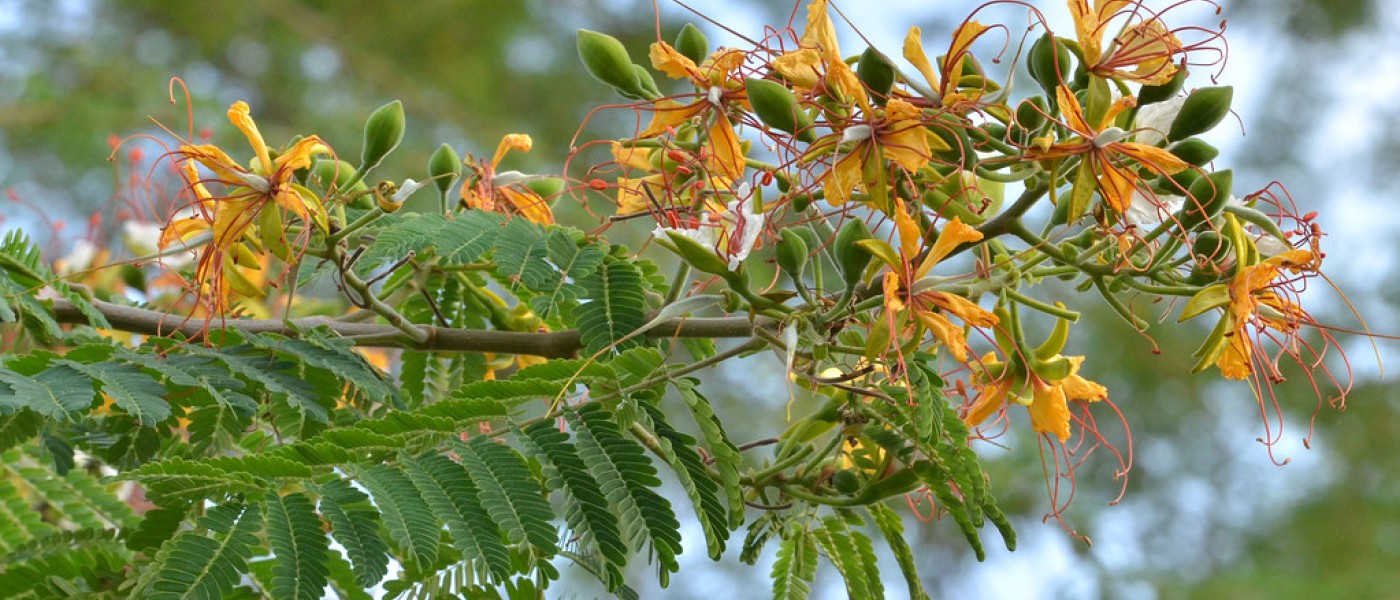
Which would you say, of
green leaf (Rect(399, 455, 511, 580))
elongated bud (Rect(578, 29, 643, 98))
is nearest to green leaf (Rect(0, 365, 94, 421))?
green leaf (Rect(399, 455, 511, 580))

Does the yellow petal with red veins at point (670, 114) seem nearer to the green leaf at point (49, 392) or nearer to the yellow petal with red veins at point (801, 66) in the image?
the yellow petal with red veins at point (801, 66)

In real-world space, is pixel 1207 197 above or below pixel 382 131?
below

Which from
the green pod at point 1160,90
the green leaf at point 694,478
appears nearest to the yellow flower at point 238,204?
the green leaf at point 694,478

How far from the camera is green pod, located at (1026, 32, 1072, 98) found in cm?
111

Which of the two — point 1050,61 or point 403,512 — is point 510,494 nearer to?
point 403,512

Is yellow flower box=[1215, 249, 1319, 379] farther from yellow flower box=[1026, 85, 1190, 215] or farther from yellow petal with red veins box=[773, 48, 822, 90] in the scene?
yellow petal with red veins box=[773, 48, 822, 90]

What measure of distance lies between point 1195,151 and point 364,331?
817 mm

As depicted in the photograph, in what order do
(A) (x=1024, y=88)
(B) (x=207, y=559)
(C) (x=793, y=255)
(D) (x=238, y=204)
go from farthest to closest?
(A) (x=1024, y=88) → (D) (x=238, y=204) → (C) (x=793, y=255) → (B) (x=207, y=559)

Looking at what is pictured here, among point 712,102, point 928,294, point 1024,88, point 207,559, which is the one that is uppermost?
point 1024,88

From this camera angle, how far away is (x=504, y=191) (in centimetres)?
159

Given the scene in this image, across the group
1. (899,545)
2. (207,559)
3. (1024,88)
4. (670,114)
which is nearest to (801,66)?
(670,114)

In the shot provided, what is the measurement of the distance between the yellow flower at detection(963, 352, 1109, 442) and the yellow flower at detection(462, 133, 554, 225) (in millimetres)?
566

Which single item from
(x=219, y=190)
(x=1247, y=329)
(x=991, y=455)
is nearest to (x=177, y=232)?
(x=219, y=190)

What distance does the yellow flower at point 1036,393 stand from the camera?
3.84 feet
